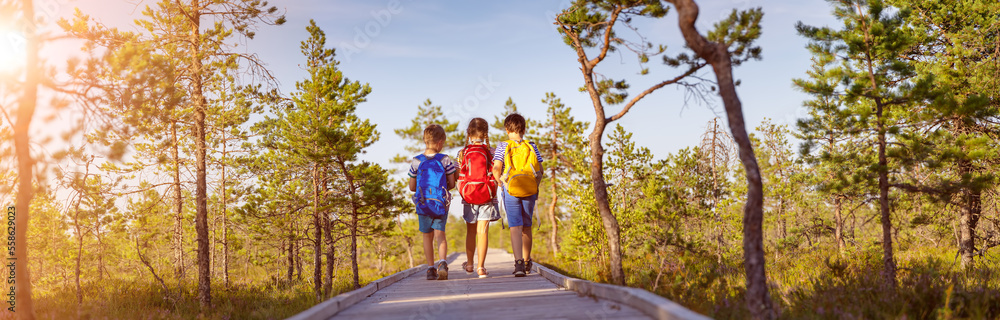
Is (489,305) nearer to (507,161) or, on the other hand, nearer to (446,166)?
(507,161)

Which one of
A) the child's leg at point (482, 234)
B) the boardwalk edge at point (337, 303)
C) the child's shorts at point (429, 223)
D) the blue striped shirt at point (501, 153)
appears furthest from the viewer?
the child's shorts at point (429, 223)

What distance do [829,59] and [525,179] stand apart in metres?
5.80

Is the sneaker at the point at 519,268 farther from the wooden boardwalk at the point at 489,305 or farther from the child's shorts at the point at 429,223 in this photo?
the wooden boardwalk at the point at 489,305

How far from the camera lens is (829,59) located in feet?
29.2

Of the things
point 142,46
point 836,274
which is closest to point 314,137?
point 142,46

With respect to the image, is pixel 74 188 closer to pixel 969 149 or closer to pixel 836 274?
pixel 836 274

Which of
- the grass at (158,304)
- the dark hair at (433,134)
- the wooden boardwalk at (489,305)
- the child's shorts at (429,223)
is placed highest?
the dark hair at (433,134)

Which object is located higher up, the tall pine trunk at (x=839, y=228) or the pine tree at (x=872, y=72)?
the pine tree at (x=872, y=72)

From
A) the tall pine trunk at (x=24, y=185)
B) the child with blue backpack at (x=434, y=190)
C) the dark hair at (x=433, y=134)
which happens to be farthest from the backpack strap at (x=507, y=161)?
the tall pine trunk at (x=24, y=185)

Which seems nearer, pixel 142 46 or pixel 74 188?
pixel 74 188

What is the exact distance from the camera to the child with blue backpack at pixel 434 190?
7.74m

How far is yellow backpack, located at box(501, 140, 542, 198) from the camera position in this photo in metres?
7.32

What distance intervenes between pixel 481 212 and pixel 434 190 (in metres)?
0.77

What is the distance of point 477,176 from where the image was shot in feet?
25.3
